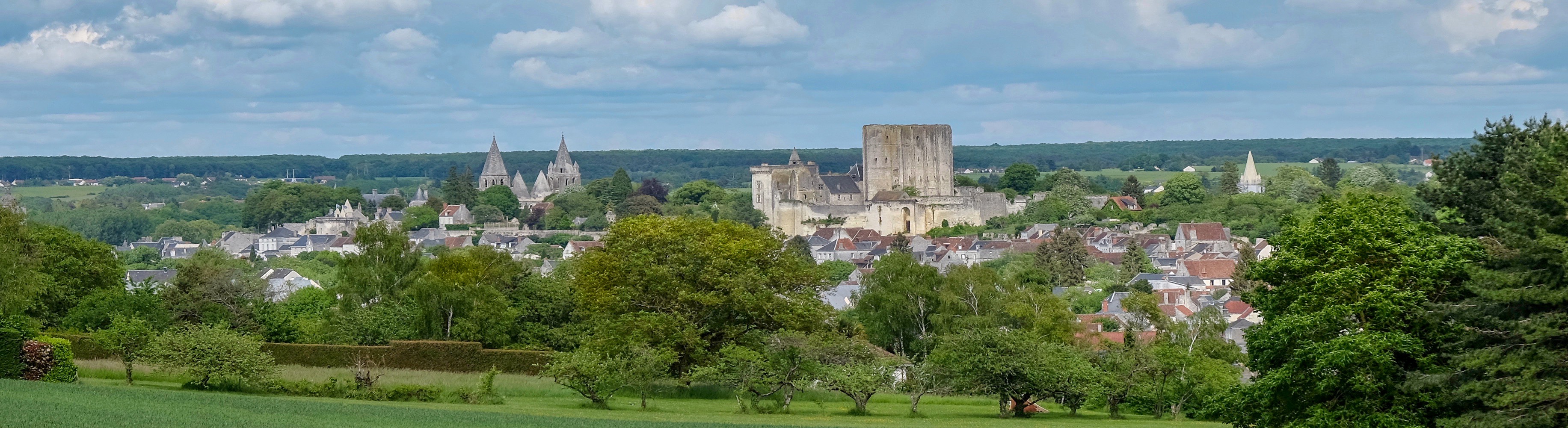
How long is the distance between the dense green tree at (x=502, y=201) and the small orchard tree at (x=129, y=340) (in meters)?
128

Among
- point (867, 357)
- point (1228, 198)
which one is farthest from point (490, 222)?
point (867, 357)

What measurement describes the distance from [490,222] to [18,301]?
11797 centimetres

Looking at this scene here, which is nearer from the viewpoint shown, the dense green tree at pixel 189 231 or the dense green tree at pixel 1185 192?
the dense green tree at pixel 1185 192

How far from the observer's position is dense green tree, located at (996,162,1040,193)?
145m

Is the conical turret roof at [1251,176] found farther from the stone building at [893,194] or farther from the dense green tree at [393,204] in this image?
the dense green tree at [393,204]

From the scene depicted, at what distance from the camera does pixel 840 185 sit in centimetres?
13188

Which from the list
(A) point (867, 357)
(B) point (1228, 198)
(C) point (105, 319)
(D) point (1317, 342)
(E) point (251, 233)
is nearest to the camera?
(D) point (1317, 342)

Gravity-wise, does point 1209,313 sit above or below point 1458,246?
below

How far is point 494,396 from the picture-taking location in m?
29.7

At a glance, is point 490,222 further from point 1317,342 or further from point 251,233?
point 1317,342

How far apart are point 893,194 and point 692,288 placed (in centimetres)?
9064

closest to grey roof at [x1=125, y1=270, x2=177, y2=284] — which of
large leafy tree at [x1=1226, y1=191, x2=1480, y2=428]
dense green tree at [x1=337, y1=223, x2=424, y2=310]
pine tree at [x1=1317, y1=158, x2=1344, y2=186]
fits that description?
dense green tree at [x1=337, y1=223, x2=424, y2=310]

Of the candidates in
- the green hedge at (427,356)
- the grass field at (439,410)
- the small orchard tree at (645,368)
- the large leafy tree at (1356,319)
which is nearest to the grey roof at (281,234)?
the green hedge at (427,356)

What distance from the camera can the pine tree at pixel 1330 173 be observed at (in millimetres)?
150250
